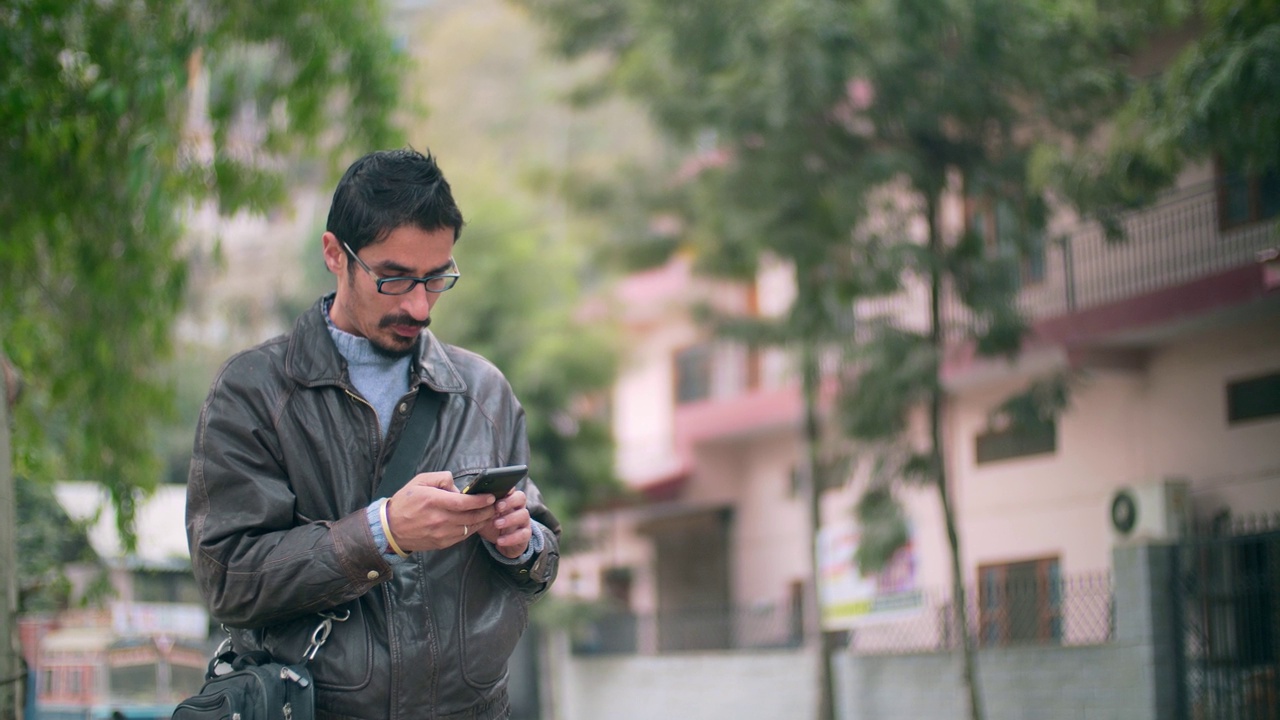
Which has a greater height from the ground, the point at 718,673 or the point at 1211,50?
the point at 1211,50

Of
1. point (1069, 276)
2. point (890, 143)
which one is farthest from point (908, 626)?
point (890, 143)

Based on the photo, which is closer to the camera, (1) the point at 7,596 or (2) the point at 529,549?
(2) the point at 529,549

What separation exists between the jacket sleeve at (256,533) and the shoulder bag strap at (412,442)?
179 mm

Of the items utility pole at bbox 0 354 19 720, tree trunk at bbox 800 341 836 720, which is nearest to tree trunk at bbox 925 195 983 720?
tree trunk at bbox 800 341 836 720

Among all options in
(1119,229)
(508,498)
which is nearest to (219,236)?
(508,498)

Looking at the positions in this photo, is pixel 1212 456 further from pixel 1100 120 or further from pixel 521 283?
pixel 521 283

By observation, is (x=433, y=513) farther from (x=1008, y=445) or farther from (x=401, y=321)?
(x=1008, y=445)

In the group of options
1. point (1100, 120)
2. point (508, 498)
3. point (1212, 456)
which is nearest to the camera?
point (508, 498)

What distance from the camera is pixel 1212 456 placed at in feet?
46.0

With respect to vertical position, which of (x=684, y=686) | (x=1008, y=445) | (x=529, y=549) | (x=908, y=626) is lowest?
(x=684, y=686)

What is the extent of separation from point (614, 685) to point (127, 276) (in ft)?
46.6

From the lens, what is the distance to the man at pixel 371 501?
2.63 metres

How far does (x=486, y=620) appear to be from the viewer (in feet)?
9.41

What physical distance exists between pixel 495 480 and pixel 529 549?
0.37 metres
